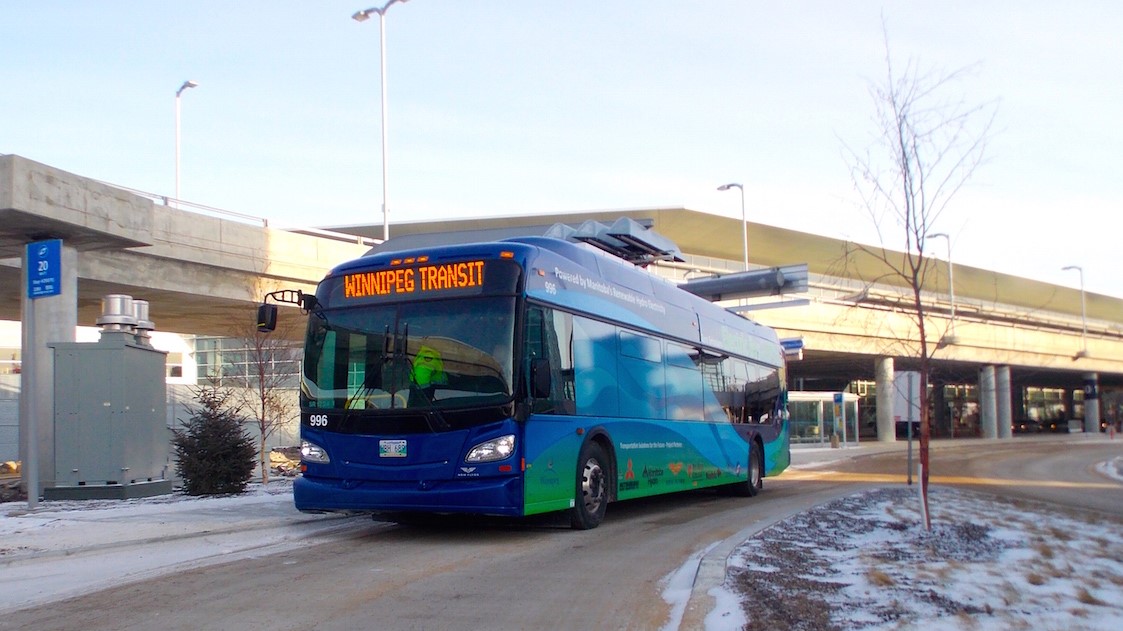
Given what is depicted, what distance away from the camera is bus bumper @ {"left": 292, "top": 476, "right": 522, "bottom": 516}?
33.1 feet

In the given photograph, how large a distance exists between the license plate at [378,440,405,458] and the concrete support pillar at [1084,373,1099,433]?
78586 mm

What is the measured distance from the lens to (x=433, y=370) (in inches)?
409

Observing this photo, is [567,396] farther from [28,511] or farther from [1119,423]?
[1119,423]

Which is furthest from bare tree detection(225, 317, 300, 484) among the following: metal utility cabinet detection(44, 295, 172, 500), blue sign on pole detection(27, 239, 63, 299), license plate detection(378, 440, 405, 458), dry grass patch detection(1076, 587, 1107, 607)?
dry grass patch detection(1076, 587, 1107, 607)

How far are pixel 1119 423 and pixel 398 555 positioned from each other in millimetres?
101901

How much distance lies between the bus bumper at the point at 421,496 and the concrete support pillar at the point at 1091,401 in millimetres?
78257

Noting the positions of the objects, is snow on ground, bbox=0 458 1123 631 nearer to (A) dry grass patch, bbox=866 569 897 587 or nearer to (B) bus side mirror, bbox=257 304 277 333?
(A) dry grass patch, bbox=866 569 897 587

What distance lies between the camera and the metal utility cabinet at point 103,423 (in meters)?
17.0

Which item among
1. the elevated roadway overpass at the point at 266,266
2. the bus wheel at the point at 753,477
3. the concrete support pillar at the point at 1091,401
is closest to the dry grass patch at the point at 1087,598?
the elevated roadway overpass at the point at 266,266

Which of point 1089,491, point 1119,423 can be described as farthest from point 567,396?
point 1119,423

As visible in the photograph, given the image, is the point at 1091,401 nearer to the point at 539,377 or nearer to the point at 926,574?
the point at 926,574

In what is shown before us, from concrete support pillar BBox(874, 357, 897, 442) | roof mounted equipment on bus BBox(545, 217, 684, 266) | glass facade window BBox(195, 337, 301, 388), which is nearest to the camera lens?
roof mounted equipment on bus BBox(545, 217, 684, 266)

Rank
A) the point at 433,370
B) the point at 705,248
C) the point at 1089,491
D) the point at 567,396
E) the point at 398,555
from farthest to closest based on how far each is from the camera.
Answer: the point at 705,248 < the point at 1089,491 < the point at 567,396 < the point at 433,370 < the point at 398,555

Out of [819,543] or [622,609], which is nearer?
[622,609]
